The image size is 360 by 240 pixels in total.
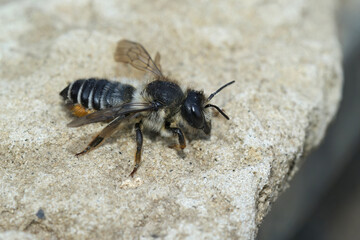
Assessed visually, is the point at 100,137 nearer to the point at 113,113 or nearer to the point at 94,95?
the point at 113,113

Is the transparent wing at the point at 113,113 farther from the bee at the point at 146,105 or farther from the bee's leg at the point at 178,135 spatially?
the bee's leg at the point at 178,135

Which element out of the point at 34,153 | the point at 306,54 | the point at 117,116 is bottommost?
the point at 34,153

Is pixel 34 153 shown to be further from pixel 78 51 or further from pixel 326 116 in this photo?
pixel 326 116

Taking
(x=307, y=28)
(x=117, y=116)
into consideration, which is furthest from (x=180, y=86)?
(x=307, y=28)

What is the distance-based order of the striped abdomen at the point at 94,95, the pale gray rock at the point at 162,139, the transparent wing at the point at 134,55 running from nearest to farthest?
the pale gray rock at the point at 162,139 → the striped abdomen at the point at 94,95 → the transparent wing at the point at 134,55

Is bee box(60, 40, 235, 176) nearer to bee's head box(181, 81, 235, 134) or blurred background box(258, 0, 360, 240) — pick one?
bee's head box(181, 81, 235, 134)

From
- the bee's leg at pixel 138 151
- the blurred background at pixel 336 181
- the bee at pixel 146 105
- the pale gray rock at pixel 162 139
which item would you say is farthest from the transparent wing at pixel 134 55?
the blurred background at pixel 336 181
